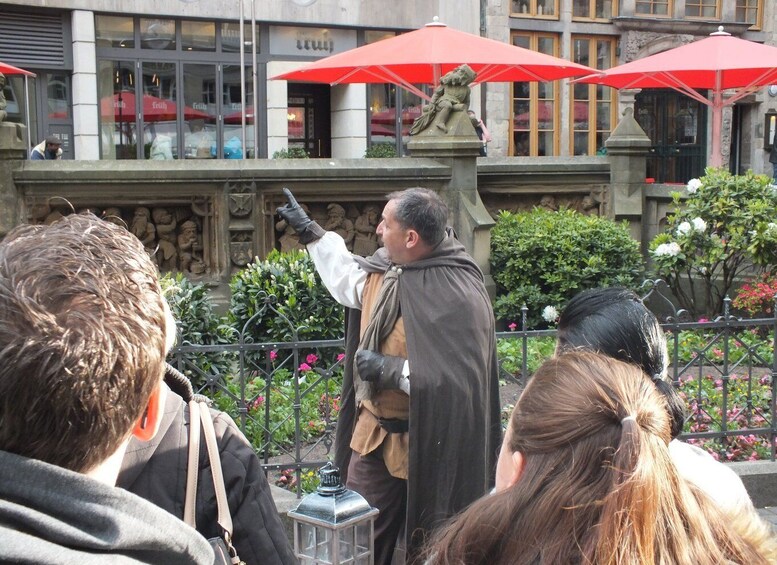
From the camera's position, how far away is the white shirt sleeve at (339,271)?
455cm

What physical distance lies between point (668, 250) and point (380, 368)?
19.9 ft

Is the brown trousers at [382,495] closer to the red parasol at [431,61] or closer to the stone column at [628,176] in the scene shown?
the stone column at [628,176]

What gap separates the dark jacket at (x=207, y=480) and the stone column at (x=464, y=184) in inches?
300

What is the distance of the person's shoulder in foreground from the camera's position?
4.16ft

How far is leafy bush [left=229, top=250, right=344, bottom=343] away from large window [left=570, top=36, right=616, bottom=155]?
17.1 metres

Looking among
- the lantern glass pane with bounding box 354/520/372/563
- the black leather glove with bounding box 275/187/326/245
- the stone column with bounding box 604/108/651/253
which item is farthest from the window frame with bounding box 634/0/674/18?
the lantern glass pane with bounding box 354/520/372/563

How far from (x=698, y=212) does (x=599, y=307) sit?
7168 mm

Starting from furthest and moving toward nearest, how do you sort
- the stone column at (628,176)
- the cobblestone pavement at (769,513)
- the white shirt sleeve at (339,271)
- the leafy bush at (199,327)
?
the stone column at (628,176) → the leafy bush at (199,327) → the cobblestone pavement at (769,513) → the white shirt sleeve at (339,271)

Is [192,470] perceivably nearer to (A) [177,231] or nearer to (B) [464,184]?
(A) [177,231]

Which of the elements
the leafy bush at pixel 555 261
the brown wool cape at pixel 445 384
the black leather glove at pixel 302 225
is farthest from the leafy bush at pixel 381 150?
the brown wool cape at pixel 445 384

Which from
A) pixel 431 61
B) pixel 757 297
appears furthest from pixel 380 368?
pixel 431 61

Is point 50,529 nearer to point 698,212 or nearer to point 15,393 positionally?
point 15,393

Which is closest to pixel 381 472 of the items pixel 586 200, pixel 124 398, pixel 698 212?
pixel 124 398

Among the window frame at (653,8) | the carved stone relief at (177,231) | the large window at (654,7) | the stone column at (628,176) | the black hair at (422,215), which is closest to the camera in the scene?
the black hair at (422,215)
